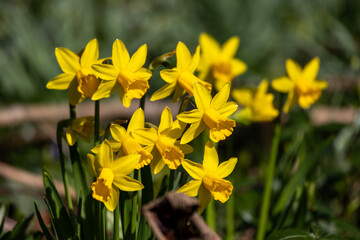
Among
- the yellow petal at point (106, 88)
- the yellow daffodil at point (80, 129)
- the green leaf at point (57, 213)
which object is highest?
the yellow petal at point (106, 88)

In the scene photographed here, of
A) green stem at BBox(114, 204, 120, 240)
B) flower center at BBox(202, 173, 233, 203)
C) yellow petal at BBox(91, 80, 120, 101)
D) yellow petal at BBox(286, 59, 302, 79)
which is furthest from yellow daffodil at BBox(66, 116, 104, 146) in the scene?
yellow petal at BBox(286, 59, 302, 79)

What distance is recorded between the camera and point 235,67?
5.97ft

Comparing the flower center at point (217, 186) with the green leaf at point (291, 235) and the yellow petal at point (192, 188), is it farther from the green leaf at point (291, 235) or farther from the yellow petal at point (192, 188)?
the green leaf at point (291, 235)

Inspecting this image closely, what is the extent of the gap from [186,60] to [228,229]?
727mm

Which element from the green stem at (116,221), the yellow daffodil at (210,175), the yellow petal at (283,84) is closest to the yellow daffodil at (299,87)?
the yellow petal at (283,84)

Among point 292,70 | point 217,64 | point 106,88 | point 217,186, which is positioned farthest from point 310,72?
point 106,88

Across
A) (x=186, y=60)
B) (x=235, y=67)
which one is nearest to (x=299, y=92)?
(x=235, y=67)

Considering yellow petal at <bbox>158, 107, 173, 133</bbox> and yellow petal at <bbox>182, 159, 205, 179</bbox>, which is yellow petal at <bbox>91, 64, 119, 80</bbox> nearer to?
yellow petal at <bbox>158, 107, 173, 133</bbox>

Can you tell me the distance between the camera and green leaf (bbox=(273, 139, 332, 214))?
154 cm

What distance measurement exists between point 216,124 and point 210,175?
5.1 inches

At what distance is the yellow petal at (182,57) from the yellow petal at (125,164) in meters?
0.30

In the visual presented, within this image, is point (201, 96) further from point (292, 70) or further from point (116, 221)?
point (292, 70)

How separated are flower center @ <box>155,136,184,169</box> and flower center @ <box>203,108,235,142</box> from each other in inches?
4.2

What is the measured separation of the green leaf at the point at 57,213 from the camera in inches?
45.8
